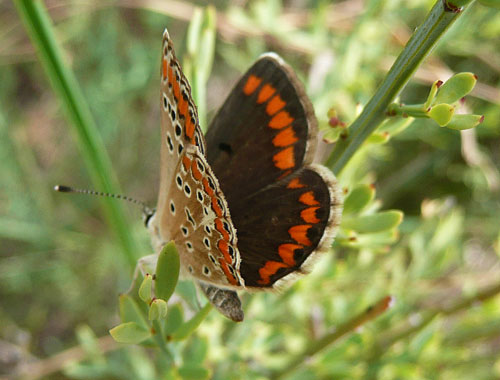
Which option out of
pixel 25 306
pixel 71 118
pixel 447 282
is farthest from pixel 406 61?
pixel 25 306

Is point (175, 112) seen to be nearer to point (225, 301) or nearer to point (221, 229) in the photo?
point (221, 229)

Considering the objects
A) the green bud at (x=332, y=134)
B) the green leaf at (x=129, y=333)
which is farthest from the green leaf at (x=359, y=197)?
the green leaf at (x=129, y=333)

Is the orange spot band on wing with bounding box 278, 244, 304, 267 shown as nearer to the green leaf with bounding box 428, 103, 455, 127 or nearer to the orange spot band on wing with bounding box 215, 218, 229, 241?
the orange spot band on wing with bounding box 215, 218, 229, 241

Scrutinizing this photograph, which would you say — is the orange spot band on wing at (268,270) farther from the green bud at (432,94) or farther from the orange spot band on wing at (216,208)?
the green bud at (432,94)

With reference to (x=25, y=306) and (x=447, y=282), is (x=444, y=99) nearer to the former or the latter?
(x=447, y=282)

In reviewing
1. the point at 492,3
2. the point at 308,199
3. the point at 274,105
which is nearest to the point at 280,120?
the point at 274,105

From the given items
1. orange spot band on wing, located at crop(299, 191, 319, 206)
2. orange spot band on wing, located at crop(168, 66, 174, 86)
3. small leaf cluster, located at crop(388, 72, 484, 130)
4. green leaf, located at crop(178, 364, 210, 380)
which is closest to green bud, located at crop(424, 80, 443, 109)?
small leaf cluster, located at crop(388, 72, 484, 130)
